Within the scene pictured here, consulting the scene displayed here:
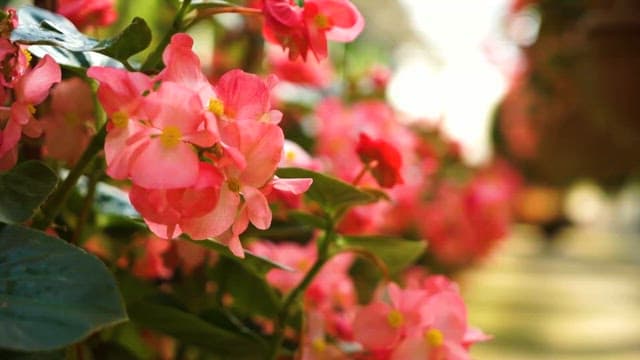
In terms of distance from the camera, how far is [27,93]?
32cm

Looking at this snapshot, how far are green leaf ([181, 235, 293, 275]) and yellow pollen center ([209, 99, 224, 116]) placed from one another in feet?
0.19

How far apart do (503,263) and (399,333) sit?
231cm

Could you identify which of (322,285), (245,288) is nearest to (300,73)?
(322,285)

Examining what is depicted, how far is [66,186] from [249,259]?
0.30 feet

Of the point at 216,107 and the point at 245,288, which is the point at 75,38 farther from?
the point at 245,288

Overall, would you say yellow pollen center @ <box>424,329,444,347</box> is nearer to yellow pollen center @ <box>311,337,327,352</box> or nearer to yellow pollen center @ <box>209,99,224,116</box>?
yellow pollen center @ <box>311,337,327,352</box>

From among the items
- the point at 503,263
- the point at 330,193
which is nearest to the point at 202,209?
the point at 330,193

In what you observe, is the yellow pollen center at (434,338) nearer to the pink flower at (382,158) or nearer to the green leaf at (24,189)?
the pink flower at (382,158)

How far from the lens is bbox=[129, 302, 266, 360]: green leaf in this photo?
41 cm

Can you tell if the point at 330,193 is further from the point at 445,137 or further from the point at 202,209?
the point at 445,137

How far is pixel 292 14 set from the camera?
37 centimetres

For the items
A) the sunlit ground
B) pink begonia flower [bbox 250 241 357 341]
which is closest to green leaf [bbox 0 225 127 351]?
pink begonia flower [bbox 250 241 357 341]

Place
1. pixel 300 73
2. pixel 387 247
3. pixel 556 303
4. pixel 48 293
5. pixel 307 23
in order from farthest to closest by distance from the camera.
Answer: pixel 556 303, pixel 300 73, pixel 387 247, pixel 307 23, pixel 48 293

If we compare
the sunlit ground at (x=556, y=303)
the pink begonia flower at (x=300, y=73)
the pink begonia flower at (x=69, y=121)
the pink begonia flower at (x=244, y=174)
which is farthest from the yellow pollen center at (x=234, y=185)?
the sunlit ground at (x=556, y=303)
